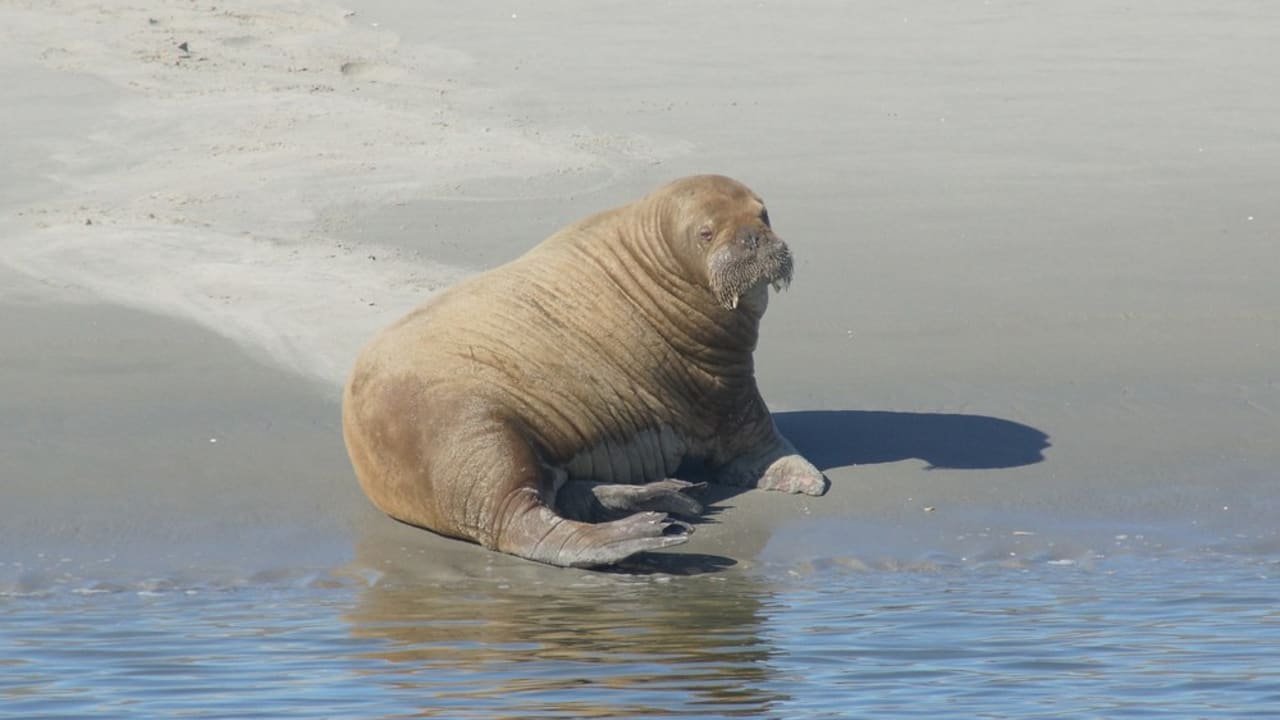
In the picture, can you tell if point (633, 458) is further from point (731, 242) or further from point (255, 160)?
point (255, 160)

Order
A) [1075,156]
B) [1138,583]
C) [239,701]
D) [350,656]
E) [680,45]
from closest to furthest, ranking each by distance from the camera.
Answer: [239,701] → [350,656] → [1138,583] → [1075,156] → [680,45]

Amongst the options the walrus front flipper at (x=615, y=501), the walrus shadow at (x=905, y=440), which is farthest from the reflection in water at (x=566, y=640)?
the walrus shadow at (x=905, y=440)

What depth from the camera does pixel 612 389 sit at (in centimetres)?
827

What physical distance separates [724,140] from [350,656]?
6420 mm

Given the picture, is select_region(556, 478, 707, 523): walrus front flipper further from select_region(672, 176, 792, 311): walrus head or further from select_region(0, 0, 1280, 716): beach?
select_region(672, 176, 792, 311): walrus head

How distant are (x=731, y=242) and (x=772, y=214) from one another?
296cm

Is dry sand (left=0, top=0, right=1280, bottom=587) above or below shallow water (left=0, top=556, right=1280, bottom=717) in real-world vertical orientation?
above

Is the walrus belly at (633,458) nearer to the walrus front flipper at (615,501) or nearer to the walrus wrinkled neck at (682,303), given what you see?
the walrus front flipper at (615,501)

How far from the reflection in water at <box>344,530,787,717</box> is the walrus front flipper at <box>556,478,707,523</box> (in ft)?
1.40

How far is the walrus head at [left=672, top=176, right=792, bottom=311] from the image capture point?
26.9 feet

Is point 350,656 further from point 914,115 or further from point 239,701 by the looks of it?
point 914,115

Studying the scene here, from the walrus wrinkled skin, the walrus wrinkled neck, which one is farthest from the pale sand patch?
the walrus wrinkled neck

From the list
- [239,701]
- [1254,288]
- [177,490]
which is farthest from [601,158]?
[239,701]

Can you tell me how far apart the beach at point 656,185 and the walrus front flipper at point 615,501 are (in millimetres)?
181
